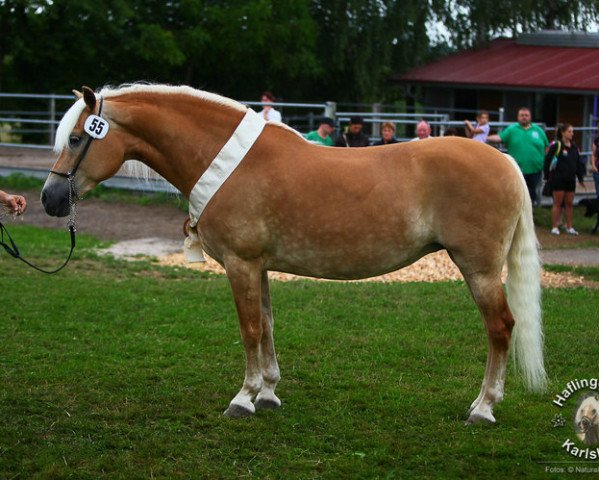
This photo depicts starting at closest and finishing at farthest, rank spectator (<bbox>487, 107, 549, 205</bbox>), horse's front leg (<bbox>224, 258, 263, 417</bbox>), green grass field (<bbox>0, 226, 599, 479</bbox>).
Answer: green grass field (<bbox>0, 226, 599, 479</bbox>) < horse's front leg (<bbox>224, 258, 263, 417</bbox>) < spectator (<bbox>487, 107, 549, 205</bbox>)

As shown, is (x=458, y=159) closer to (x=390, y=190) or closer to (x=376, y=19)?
(x=390, y=190)

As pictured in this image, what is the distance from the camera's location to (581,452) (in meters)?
5.02

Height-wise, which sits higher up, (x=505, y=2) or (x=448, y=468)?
(x=505, y=2)

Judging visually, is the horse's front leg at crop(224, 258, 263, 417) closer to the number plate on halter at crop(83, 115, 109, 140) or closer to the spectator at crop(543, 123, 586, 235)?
the number plate on halter at crop(83, 115, 109, 140)

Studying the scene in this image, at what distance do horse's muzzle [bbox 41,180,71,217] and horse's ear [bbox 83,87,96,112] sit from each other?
1.60 ft

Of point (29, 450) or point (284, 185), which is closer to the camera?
point (29, 450)

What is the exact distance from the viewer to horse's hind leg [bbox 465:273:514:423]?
215 inches

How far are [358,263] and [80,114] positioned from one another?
1929mm

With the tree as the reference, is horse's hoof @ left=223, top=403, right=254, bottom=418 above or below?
below

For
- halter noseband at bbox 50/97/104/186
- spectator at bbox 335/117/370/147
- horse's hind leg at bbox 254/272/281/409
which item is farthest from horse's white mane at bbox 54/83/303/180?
spectator at bbox 335/117/370/147

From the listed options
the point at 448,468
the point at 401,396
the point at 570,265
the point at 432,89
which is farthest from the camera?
the point at 432,89

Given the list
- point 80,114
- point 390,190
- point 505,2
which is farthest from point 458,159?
point 505,2

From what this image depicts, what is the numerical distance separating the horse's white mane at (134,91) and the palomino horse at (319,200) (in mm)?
12

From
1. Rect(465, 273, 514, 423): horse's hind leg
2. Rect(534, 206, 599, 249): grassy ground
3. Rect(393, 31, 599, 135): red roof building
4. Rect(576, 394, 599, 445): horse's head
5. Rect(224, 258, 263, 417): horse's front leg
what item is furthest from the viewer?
Rect(393, 31, 599, 135): red roof building
